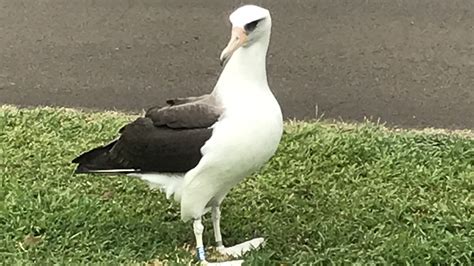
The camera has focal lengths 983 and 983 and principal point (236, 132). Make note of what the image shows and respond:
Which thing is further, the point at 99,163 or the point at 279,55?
the point at 279,55

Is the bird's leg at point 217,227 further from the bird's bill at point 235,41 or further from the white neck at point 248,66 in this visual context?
the bird's bill at point 235,41

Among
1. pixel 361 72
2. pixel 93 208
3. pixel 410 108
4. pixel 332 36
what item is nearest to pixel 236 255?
pixel 93 208

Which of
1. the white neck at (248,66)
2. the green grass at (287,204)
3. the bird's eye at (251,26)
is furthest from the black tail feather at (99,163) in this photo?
the bird's eye at (251,26)

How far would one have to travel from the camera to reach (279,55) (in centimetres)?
732

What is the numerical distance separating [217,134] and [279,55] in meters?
3.47

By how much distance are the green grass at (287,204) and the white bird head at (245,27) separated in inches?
37.7

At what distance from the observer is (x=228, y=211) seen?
4.81m

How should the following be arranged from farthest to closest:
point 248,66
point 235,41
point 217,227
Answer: point 217,227
point 248,66
point 235,41

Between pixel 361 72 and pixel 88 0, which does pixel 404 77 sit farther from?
pixel 88 0

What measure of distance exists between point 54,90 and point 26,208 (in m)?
2.15

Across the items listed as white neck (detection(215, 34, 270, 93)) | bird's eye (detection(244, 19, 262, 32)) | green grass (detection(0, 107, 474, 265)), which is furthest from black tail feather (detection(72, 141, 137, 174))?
bird's eye (detection(244, 19, 262, 32))

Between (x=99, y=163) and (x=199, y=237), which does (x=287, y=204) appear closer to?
(x=199, y=237)

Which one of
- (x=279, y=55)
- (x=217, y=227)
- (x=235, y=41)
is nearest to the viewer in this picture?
(x=235, y=41)

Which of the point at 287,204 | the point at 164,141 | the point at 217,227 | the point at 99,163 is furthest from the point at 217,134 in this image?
the point at 287,204
